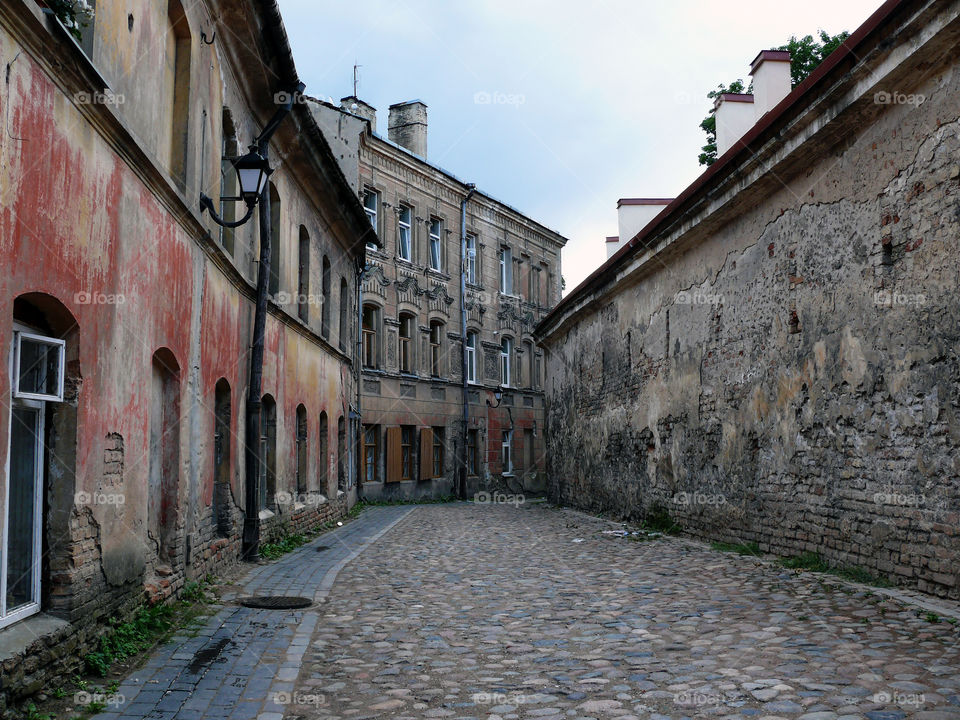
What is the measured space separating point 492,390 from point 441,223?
20.6 feet

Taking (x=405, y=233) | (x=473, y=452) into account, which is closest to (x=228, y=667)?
(x=405, y=233)

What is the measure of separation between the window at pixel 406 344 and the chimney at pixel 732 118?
14.1 m

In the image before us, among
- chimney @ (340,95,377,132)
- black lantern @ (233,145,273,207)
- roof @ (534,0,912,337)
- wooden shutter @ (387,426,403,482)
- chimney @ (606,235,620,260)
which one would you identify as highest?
chimney @ (340,95,377,132)

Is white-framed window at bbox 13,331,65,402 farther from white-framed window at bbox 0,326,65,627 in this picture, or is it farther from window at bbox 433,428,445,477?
window at bbox 433,428,445,477

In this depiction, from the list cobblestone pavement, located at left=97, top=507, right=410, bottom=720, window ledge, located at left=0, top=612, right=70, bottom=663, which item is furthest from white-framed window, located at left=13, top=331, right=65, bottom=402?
cobblestone pavement, located at left=97, top=507, right=410, bottom=720

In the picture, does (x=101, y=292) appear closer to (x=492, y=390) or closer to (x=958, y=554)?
(x=958, y=554)

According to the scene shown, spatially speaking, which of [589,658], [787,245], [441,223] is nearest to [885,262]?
[787,245]

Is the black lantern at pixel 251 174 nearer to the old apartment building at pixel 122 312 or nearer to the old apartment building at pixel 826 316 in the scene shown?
the old apartment building at pixel 122 312

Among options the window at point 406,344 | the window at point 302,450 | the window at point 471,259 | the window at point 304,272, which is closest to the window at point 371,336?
the window at point 406,344

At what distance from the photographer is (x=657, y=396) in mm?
14828

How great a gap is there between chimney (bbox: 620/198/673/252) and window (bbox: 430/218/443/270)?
9.14 metres

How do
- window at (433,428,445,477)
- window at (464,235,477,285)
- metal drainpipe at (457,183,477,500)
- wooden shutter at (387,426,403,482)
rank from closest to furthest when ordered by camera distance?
wooden shutter at (387,426,403,482) < window at (433,428,445,477) < metal drainpipe at (457,183,477,500) < window at (464,235,477,285)

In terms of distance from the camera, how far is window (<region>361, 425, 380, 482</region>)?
81.5 feet

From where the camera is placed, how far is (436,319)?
93.8ft
